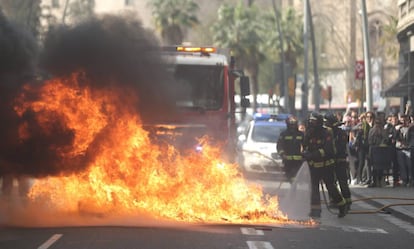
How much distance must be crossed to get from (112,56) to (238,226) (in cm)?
310

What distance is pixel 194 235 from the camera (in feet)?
38.7

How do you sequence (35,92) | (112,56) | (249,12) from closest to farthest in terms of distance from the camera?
Answer: (35,92)
(112,56)
(249,12)

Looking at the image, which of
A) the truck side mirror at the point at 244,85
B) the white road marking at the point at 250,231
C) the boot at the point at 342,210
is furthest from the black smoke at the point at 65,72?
the truck side mirror at the point at 244,85

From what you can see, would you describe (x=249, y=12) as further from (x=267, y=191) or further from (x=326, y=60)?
(x=267, y=191)

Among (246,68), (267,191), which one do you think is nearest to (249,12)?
(246,68)

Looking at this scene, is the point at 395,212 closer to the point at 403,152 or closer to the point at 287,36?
the point at 403,152

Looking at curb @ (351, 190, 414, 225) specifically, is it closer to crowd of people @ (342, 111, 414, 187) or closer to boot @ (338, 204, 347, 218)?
boot @ (338, 204, 347, 218)

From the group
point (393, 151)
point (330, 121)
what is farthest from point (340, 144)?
point (393, 151)

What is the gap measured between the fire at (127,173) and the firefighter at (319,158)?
1.23 metres

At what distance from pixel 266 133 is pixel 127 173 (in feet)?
44.9

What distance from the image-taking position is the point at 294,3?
81875 mm

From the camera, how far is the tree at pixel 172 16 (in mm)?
65438

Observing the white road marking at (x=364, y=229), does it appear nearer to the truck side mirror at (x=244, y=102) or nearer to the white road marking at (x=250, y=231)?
the white road marking at (x=250, y=231)

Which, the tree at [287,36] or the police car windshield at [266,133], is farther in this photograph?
the tree at [287,36]
